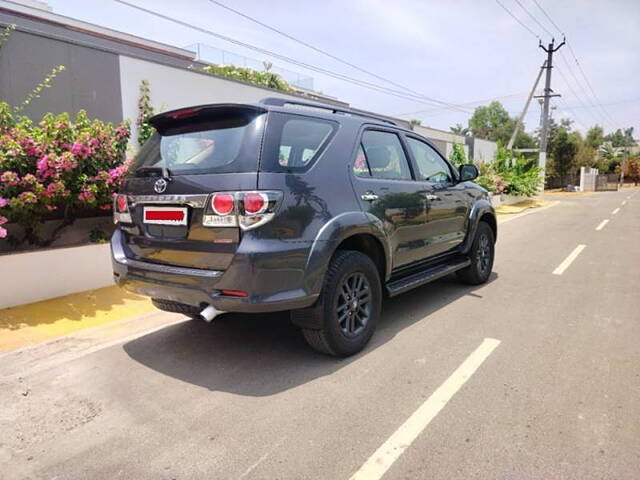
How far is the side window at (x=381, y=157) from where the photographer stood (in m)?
3.90

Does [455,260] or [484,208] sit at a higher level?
[484,208]

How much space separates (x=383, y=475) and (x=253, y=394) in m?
1.15

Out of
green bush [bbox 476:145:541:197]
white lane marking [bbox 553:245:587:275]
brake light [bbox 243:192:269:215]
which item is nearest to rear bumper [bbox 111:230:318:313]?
brake light [bbox 243:192:269:215]

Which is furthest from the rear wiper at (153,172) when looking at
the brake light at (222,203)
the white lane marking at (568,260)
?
the white lane marking at (568,260)

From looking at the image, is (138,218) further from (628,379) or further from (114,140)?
(628,379)

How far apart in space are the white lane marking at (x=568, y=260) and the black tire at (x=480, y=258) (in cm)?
138

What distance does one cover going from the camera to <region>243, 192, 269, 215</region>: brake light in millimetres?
2904

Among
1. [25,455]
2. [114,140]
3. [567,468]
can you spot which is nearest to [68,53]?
[114,140]

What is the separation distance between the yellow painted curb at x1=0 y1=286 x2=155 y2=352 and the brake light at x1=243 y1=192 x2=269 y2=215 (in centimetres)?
272

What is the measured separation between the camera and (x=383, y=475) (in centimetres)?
227

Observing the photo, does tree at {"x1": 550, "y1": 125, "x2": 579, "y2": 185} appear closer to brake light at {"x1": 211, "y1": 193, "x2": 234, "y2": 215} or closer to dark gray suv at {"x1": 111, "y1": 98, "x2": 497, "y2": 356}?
dark gray suv at {"x1": 111, "y1": 98, "x2": 497, "y2": 356}

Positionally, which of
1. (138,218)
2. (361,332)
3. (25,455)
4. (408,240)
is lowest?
(25,455)

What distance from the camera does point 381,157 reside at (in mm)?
4199

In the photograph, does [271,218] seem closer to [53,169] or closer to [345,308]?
[345,308]
